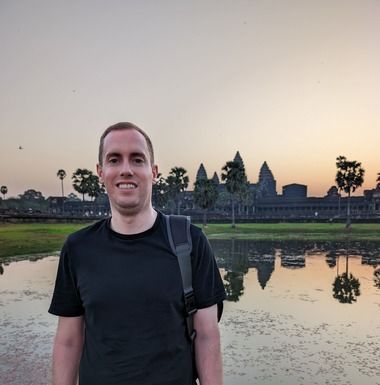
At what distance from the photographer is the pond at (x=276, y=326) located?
6375 millimetres

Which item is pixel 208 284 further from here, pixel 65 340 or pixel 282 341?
pixel 282 341

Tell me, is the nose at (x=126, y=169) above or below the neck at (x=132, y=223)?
above

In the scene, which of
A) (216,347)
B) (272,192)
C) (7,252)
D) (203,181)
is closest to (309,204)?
(272,192)

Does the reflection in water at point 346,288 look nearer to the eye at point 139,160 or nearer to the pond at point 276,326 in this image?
the pond at point 276,326

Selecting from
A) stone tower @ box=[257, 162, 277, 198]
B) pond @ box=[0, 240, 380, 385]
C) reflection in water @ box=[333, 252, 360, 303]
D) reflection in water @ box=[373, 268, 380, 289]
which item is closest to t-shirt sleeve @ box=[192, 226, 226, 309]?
pond @ box=[0, 240, 380, 385]

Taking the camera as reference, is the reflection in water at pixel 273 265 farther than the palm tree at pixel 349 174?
No

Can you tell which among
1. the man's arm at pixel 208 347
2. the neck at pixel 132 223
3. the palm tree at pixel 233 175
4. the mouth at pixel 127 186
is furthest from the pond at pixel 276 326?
the palm tree at pixel 233 175

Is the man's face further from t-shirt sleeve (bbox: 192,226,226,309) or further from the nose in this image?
t-shirt sleeve (bbox: 192,226,226,309)

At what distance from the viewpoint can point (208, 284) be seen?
2102 mm

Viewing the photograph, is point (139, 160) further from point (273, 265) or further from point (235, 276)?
point (273, 265)

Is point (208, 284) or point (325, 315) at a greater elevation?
point (208, 284)

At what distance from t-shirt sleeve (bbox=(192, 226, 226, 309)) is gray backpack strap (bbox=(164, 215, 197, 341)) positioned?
33mm

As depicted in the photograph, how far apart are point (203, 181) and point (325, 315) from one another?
5119cm

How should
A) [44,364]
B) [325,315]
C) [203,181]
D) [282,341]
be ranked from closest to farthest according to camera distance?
[44,364] → [282,341] → [325,315] → [203,181]
